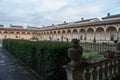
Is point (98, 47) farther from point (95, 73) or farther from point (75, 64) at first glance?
point (75, 64)

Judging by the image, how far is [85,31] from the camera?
1581 inches

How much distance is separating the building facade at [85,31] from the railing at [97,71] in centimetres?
1789

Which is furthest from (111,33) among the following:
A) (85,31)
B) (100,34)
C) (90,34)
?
(85,31)

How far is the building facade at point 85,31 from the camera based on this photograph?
32347 millimetres

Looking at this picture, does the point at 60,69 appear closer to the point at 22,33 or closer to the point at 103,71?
the point at 103,71

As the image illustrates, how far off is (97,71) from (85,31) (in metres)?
36.4

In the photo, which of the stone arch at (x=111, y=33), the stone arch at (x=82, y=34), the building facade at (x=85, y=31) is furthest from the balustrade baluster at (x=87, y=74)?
the stone arch at (x=82, y=34)

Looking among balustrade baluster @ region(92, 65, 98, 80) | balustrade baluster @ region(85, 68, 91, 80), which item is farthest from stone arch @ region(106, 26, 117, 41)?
balustrade baluster @ region(85, 68, 91, 80)

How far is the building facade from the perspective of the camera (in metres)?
32.3

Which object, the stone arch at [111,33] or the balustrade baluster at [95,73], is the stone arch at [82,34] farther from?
the balustrade baluster at [95,73]

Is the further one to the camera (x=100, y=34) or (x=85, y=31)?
(x=85, y=31)

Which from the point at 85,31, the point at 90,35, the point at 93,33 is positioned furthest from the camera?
the point at 85,31

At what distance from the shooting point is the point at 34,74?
25.0 feet

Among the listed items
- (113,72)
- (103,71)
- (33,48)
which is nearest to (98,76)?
A: (103,71)
